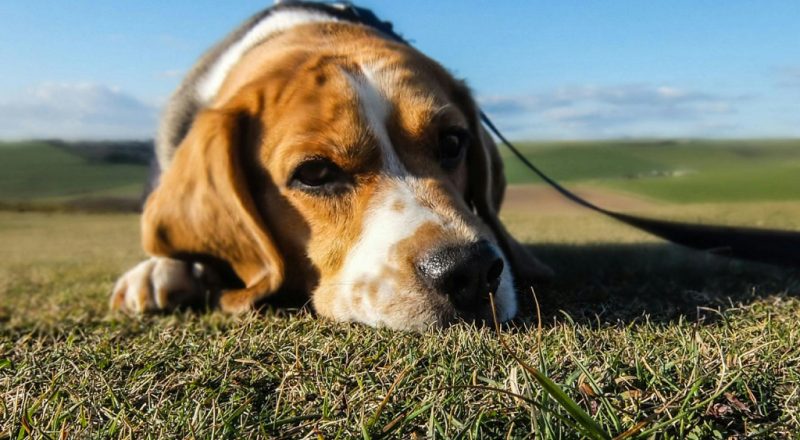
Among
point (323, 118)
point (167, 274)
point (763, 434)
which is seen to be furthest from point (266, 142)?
point (763, 434)

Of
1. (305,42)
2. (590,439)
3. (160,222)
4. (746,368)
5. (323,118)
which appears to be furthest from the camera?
(305,42)

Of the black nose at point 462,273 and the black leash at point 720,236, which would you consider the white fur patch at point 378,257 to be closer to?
the black nose at point 462,273

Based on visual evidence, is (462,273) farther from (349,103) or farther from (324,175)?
(349,103)

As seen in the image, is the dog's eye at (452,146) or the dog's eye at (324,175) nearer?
the dog's eye at (324,175)

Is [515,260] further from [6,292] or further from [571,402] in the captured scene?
[6,292]

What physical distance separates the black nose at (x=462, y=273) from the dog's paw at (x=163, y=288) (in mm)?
1303

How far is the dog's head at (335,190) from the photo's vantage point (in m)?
2.65

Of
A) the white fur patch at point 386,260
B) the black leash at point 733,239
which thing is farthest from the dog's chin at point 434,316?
the black leash at point 733,239

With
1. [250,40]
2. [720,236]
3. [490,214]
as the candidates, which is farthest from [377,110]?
[720,236]

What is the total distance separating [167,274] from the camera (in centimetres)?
344

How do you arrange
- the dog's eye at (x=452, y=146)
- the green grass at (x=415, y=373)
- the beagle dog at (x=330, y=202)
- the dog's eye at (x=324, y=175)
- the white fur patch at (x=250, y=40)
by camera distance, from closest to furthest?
the green grass at (x=415, y=373), the beagle dog at (x=330, y=202), the dog's eye at (x=324, y=175), the dog's eye at (x=452, y=146), the white fur patch at (x=250, y=40)

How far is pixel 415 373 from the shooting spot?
6.18 feet

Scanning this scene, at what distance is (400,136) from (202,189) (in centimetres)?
94

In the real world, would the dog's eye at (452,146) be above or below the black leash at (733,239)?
above
